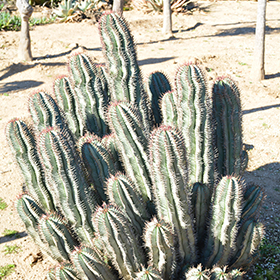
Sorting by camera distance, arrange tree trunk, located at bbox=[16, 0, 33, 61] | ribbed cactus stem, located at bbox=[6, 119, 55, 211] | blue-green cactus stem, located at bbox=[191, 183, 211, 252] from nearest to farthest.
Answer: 1. blue-green cactus stem, located at bbox=[191, 183, 211, 252]
2. ribbed cactus stem, located at bbox=[6, 119, 55, 211]
3. tree trunk, located at bbox=[16, 0, 33, 61]

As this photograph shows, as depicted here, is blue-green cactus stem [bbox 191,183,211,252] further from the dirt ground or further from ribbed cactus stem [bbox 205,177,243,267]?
the dirt ground

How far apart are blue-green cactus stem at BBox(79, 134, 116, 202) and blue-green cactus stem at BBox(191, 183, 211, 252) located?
0.89 meters

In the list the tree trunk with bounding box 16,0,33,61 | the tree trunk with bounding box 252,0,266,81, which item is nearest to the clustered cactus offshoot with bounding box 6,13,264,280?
the tree trunk with bounding box 252,0,266,81

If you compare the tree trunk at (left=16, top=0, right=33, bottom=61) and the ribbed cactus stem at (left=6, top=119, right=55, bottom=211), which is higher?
the tree trunk at (left=16, top=0, right=33, bottom=61)

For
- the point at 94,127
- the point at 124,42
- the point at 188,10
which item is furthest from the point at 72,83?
the point at 188,10

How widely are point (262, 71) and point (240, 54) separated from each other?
1.90 metres

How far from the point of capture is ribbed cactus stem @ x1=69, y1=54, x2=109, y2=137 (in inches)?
155

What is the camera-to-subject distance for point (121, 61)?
358cm

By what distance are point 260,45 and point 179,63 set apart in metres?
2.22

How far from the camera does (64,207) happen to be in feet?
10.6

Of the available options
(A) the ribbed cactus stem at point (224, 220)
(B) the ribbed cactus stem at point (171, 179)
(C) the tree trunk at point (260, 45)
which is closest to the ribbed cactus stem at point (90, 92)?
(B) the ribbed cactus stem at point (171, 179)

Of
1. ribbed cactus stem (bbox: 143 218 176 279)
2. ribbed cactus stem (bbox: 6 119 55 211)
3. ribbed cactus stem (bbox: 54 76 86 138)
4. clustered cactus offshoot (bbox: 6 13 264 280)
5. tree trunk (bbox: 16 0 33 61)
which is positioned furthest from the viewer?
tree trunk (bbox: 16 0 33 61)

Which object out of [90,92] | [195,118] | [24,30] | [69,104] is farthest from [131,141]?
[24,30]

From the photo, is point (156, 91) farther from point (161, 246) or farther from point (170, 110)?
point (161, 246)
